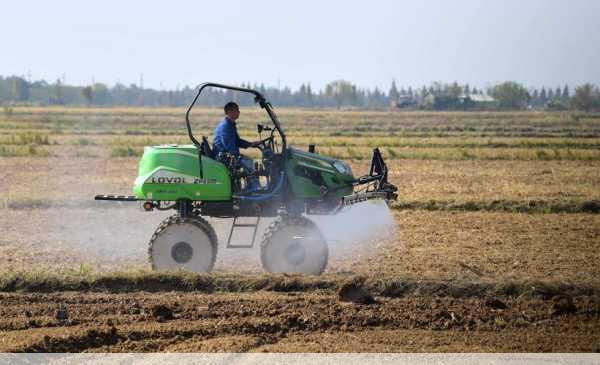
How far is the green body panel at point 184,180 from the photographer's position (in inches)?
447

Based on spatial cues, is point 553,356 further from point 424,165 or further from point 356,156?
point 356,156

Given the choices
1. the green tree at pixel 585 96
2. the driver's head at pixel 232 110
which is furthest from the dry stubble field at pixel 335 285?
the green tree at pixel 585 96

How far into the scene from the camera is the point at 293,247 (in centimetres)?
1135

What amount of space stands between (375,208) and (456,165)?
19.0m

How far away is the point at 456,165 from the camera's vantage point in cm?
3078

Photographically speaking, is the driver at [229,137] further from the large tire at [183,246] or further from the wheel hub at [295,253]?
the wheel hub at [295,253]

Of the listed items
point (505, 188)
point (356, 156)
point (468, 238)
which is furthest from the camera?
point (356, 156)

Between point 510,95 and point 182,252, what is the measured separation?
144054mm

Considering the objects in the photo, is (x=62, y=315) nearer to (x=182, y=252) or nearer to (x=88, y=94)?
(x=182, y=252)

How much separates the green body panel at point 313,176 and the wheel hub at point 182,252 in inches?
57.5

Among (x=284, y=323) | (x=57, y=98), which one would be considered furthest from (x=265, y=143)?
(x=57, y=98)

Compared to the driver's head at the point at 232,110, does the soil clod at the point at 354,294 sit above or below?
below

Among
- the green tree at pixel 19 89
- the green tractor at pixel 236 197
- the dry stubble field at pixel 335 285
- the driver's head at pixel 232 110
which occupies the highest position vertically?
the green tree at pixel 19 89

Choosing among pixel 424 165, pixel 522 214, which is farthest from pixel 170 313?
pixel 424 165
